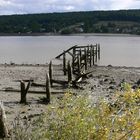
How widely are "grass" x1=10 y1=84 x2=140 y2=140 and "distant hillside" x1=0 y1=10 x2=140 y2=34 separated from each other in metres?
160

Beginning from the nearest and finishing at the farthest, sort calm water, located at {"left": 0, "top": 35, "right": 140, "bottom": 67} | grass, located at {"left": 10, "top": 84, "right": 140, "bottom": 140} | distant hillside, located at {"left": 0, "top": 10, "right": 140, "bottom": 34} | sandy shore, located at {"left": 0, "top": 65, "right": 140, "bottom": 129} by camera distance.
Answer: grass, located at {"left": 10, "top": 84, "right": 140, "bottom": 140}, sandy shore, located at {"left": 0, "top": 65, "right": 140, "bottom": 129}, calm water, located at {"left": 0, "top": 35, "right": 140, "bottom": 67}, distant hillside, located at {"left": 0, "top": 10, "right": 140, "bottom": 34}

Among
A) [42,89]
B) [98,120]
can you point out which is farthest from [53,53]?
[98,120]

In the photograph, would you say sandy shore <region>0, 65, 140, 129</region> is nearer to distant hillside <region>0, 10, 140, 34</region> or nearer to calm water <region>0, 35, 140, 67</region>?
calm water <region>0, 35, 140, 67</region>

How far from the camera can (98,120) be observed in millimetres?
7738

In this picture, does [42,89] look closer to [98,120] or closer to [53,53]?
[98,120]

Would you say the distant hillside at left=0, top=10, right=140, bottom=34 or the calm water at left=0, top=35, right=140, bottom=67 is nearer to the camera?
the calm water at left=0, top=35, right=140, bottom=67

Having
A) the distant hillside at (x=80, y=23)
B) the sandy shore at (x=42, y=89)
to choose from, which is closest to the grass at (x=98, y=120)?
the sandy shore at (x=42, y=89)

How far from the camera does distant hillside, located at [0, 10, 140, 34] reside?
174875 millimetres

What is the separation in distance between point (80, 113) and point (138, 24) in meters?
169

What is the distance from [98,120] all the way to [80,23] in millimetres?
175984

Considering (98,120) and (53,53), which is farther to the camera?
(53,53)

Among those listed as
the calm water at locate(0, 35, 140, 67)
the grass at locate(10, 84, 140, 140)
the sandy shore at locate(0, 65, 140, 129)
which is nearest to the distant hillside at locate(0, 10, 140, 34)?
the calm water at locate(0, 35, 140, 67)

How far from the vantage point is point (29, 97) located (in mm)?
22969

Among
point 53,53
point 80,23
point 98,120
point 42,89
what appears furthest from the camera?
point 80,23
